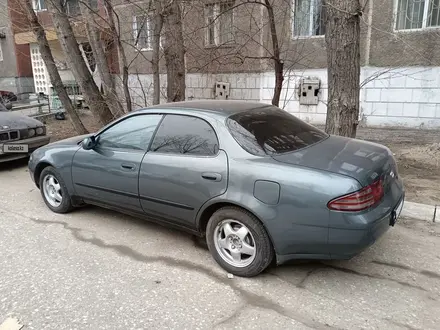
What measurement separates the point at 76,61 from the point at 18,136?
232 cm

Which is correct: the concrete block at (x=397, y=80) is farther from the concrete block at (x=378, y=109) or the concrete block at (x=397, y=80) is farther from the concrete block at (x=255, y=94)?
the concrete block at (x=255, y=94)

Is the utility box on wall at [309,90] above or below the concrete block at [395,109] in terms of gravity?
above

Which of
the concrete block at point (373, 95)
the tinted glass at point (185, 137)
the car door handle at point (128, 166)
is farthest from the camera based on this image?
the concrete block at point (373, 95)

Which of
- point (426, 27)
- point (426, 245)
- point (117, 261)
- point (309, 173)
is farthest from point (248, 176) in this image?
point (426, 27)

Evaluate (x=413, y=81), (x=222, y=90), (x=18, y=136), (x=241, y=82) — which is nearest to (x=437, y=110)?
(x=413, y=81)

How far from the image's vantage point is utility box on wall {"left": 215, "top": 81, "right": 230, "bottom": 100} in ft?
43.5

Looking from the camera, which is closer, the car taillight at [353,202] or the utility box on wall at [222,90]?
the car taillight at [353,202]

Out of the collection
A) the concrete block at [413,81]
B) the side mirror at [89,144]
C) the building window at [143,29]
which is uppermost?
the building window at [143,29]

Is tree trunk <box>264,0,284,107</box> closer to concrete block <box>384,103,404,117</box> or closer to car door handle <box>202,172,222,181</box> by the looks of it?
car door handle <box>202,172,222,181</box>

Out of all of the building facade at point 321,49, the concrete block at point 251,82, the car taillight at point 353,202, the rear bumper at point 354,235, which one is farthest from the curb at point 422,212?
the concrete block at point 251,82

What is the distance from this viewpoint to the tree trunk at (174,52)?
742 centimetres

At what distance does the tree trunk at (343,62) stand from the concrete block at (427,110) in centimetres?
614

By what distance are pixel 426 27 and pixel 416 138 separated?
3270 millimetres

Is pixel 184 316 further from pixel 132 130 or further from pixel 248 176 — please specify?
pixel 132 130
